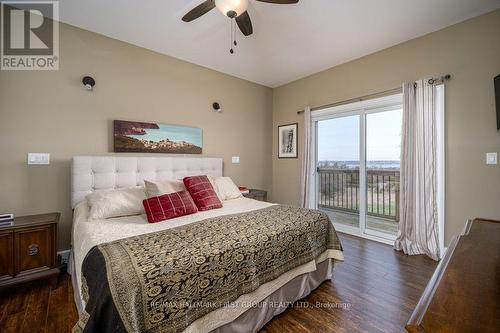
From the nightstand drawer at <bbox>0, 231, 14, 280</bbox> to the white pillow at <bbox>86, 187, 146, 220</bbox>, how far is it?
639 mm

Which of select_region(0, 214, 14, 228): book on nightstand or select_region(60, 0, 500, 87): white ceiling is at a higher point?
select_region(60, 0, 500, 87): white ceiling

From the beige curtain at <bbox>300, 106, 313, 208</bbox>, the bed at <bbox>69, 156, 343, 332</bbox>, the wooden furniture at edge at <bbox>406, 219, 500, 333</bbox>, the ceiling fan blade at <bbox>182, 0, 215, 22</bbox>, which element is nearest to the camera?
the wooden furniture at edge at <bbox>406, 219, 500, 333</bbox>

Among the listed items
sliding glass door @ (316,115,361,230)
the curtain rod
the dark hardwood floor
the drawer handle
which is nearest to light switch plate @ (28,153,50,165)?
the drawer handle

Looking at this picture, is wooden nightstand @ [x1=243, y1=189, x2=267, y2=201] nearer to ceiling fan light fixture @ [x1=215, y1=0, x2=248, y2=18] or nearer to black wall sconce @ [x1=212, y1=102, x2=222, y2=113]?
black wall sconce @ [x1=212, y1=102, x2=222, y2=113]

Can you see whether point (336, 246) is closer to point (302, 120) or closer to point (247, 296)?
point (247, 296)

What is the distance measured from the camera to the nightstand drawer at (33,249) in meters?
1.98

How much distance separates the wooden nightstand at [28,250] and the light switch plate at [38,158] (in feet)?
1.97

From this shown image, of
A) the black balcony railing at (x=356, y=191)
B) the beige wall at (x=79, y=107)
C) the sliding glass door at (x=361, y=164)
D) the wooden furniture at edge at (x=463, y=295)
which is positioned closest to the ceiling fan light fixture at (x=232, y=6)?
the beige wall at (x=79, y=107)

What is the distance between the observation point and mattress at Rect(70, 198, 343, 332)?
53.5 inches

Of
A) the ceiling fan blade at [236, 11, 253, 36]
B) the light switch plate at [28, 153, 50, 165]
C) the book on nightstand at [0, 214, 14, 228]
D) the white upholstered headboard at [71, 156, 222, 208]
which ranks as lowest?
the book on nightstand at [0, 214, 14, 228]

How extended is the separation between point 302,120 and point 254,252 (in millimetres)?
3211

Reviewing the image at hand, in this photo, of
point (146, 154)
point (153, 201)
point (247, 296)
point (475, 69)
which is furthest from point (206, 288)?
point (475, 69)

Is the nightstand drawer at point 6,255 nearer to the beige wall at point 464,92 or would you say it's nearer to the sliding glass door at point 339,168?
the sliding glass door at point 339,168

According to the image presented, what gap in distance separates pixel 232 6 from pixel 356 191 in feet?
11.4
